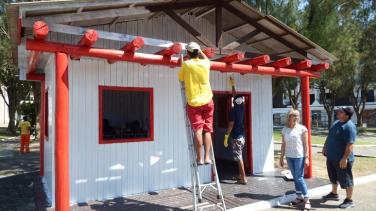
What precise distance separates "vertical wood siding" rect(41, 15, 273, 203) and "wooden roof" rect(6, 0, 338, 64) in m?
0.52

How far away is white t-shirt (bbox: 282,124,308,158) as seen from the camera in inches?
221

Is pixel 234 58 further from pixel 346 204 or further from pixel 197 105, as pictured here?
pixel 346 204

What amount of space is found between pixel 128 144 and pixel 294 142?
3.21 meters

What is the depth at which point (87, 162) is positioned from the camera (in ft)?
19.7

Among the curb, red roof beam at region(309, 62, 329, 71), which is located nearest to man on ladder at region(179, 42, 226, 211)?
the curb

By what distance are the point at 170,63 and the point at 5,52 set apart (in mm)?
16490

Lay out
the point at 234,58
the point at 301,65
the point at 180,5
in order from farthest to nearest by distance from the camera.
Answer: the point at 301,65 < the point at 180,5 < the point at 234,58

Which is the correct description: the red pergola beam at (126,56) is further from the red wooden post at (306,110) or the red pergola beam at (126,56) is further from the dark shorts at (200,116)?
the dark shorts at (200,116)

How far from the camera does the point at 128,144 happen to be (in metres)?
6.41

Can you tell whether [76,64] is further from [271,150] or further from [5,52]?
[5,52]

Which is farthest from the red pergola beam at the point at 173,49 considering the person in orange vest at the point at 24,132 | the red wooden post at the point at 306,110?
the person in orange vest at the point at 24,132

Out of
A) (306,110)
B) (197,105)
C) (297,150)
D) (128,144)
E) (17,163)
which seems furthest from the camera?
(17,163)

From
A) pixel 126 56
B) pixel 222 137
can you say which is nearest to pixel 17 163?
pixel 222 137

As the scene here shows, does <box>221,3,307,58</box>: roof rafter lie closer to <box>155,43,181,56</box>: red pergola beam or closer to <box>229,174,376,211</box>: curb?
<box>155,43,181,56</box>: red pergola beam
